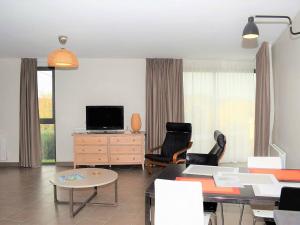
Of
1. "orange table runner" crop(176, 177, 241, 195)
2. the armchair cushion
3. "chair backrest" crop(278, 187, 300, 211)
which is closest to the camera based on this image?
"chair backrest" crop(278, 187, 300, 211)

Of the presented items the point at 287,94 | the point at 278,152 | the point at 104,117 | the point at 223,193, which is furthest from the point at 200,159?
the point at 104,117

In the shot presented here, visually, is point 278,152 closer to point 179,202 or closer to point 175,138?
point 175,138

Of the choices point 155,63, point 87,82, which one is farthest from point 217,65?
point 87,82

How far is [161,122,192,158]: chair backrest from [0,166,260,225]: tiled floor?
683 millimetres

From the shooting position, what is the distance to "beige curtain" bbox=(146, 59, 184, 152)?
6.38 m

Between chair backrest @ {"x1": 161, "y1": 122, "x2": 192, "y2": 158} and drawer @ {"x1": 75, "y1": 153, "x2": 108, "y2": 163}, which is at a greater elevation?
chair backrest @ {"x1": 161, "y1": 122, "x2": 192, "y2": 158}

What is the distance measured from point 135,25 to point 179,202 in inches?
112

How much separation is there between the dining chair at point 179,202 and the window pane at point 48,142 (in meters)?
5.11

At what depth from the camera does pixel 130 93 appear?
6.51 meters

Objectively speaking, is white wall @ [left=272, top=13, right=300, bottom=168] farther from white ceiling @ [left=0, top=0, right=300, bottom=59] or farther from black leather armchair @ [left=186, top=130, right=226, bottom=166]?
black leather armchair @ [left=186, top=130, right=226, bottom=166]

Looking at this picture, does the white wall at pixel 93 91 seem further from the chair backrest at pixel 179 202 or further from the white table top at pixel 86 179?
the chair backrest at pixel 179 202

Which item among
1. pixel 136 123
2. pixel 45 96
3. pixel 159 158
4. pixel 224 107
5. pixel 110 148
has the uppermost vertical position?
pixel 45 96

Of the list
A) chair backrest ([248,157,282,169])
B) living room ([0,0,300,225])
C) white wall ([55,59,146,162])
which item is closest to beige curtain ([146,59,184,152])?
living room ([0,0,300,225])

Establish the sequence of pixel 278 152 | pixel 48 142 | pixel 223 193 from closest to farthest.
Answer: pixel 223 193
pixel 278 152
pixel 48 142
